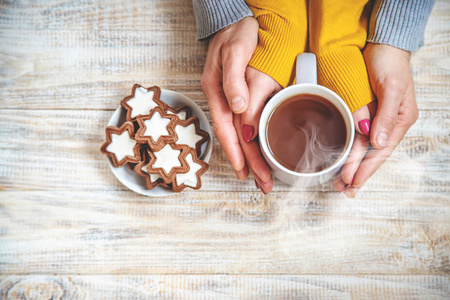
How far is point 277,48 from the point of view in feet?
2.96

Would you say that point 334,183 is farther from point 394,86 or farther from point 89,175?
point 89,175

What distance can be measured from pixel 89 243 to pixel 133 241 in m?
0.13

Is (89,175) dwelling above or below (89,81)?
below

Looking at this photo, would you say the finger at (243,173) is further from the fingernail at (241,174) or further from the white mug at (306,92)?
the white mug at (306,92)

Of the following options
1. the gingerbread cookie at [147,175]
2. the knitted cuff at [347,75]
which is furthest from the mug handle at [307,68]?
the gingerbread cookie at [147,175]

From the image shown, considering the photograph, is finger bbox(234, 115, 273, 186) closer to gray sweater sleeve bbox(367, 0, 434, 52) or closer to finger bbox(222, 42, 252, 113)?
finger bbox(222, 42, 252, 113)

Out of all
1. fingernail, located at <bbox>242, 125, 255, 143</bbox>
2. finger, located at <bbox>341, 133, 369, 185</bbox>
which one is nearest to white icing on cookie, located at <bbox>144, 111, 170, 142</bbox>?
fingernail, located at <bbox>242, 125, 255, 143</bbox>

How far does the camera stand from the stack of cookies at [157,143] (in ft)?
3.03

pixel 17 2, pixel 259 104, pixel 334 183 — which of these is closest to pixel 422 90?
pixel 334 183

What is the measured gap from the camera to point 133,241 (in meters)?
1.03

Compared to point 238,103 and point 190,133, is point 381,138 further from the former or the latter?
point 190,133

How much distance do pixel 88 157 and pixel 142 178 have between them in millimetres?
194

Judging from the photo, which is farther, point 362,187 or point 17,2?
point 17,2

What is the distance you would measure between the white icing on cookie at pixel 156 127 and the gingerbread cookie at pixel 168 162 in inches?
1.5
